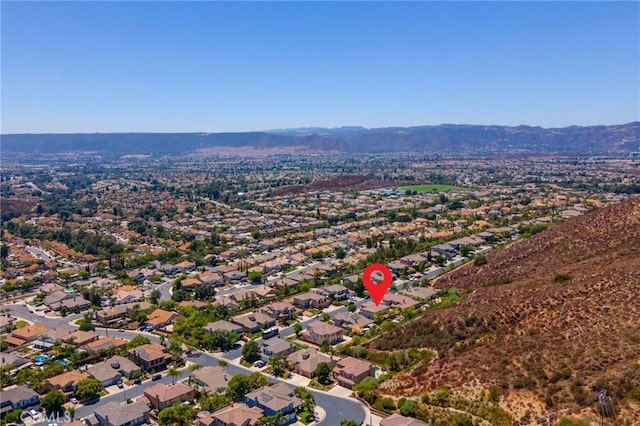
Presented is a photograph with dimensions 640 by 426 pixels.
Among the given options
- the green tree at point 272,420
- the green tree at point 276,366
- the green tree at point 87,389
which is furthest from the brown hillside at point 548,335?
the green tree at point 87,389

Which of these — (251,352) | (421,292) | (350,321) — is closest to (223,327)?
(251,352)

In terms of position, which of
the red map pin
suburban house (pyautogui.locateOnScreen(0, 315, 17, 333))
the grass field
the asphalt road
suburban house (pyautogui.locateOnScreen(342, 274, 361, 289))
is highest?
the grass field

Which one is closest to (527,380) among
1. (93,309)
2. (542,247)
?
(542,247)

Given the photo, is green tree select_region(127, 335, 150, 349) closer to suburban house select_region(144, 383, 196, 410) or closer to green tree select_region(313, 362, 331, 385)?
suburban house select_region(144, 383, 196, 410)

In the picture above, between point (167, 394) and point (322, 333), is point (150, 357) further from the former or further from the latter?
point (322, 333)

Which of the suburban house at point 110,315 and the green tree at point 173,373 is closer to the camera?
the green tree at point 173,373

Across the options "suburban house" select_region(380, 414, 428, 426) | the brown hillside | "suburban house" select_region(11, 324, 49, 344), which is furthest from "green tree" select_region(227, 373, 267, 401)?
"suburban house" select_region(11, 324, 49, 344)

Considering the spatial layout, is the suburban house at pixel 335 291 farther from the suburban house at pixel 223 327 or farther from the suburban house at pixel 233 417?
the suburban house at pixel 233 417
